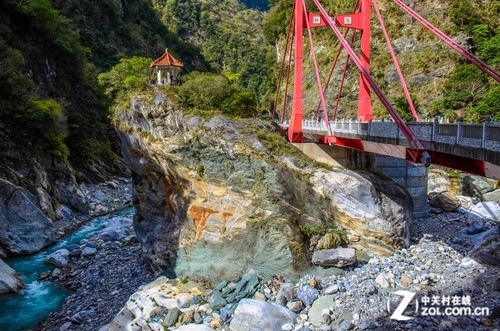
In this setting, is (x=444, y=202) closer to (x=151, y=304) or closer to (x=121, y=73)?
(x=151, y=304)

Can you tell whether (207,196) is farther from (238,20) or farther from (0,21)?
(238,20)

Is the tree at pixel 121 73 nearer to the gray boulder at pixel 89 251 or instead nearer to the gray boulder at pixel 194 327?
the gray boulder at pixel 89 251

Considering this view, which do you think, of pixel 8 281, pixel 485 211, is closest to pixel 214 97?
pixel 8 281

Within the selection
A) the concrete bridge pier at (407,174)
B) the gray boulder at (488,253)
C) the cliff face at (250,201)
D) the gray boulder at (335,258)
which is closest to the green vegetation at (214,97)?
the cliff face at (250,201)

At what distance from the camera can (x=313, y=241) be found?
474 inches

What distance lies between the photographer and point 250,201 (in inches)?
489

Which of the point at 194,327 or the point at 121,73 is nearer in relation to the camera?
the point at 194,327

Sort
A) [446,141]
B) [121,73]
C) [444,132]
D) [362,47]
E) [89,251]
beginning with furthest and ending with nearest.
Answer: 1. [121,73]
2. [362,47]
3. [89,251]
4. [444,132]
5. [446,141]

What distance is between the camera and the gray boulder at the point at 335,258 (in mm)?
A: 11344

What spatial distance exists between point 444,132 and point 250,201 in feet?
20.9

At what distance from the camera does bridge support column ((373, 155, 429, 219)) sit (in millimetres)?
18933

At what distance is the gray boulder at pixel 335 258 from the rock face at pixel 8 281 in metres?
11.3

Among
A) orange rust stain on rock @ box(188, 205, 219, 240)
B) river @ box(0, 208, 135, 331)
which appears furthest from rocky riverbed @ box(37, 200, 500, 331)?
orange rust stain on rock @ box(188, 205, 219, 240)

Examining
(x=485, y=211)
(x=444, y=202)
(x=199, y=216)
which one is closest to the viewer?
(x=199, y=216)
